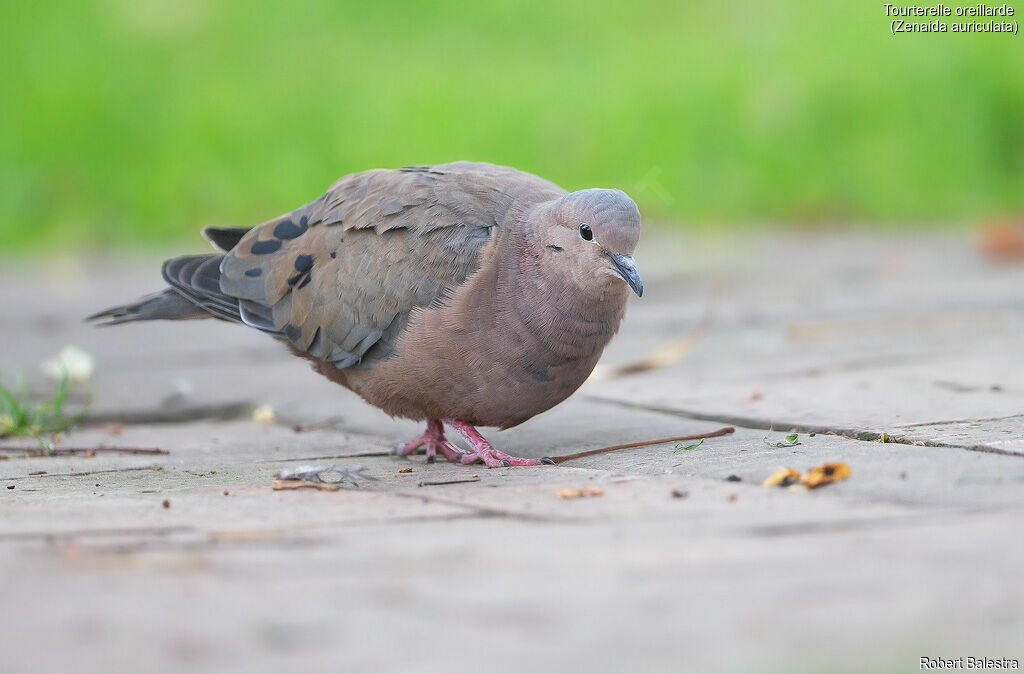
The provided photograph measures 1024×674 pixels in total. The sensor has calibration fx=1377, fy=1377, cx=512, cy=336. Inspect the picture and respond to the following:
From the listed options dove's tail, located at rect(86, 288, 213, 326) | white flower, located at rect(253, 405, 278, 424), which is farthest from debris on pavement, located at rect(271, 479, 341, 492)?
white flower, located at rect(253, 405, 278, 424)

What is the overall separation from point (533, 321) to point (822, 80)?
8.26 m

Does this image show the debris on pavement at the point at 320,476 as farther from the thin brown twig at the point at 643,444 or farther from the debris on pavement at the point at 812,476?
the debris on pavement at the point at 812,476

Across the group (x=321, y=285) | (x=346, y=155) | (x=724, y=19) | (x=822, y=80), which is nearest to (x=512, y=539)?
(x=321, y=285)

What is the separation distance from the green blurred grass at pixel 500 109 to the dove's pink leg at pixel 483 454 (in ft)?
20.6

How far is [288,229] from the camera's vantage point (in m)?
4.59

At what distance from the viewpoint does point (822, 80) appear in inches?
451

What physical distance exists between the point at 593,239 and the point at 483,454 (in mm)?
682

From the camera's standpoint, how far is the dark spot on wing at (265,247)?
4.60 metres

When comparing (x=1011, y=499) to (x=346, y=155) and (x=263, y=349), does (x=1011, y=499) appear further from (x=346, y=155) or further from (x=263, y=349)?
(x=346, y=155)

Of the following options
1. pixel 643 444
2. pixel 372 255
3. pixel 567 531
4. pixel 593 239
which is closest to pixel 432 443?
pixel 372 255

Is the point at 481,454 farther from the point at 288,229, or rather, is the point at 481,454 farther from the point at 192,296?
the point at 192,296

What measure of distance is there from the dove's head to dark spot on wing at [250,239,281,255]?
1105mm

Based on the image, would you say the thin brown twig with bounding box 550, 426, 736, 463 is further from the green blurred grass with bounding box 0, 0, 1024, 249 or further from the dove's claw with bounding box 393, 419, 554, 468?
the green blurred grass with bounding box 0, 0, 1024, 249

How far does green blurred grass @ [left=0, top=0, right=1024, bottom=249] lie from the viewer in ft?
34.8
